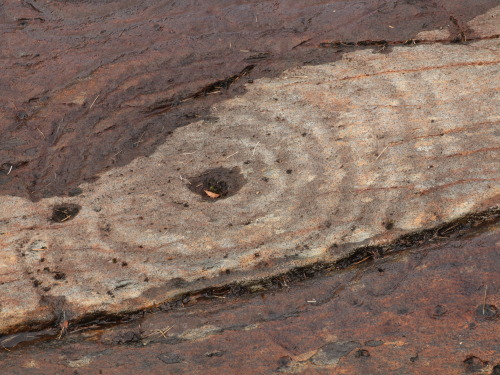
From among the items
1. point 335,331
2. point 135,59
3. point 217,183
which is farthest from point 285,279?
point 135,59

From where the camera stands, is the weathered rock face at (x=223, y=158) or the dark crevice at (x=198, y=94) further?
the dark crevice at (x=198, y=94)

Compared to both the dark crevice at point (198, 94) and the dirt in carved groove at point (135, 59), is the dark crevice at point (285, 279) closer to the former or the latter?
the dirt in carved groove at point (135, 59)

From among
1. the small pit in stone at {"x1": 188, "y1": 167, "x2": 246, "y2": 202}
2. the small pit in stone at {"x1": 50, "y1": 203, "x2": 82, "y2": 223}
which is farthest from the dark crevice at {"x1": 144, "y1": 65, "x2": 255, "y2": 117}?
Answer: the small pit in stone at {"x1": 50, "y1": 203, "x2": 82, "y2": 223}

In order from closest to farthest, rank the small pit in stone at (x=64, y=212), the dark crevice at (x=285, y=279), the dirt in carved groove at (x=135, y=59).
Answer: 1. the dark crevice at (x=285, y=279)
2. the small pit in stone at (x=64, y=212)
3. the dirt in carved groove at (x=135, y=59)

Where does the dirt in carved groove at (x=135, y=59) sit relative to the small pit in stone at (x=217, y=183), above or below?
above

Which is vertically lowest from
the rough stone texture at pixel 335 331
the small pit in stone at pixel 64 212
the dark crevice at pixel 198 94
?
the rough stone texture at pixel 335 331

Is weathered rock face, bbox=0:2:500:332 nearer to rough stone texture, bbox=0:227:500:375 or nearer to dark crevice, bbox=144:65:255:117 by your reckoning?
dark crevice, bbox=144:65:255:117

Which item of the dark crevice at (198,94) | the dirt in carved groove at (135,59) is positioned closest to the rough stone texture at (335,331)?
the dirt in carved groove at (135,59)
